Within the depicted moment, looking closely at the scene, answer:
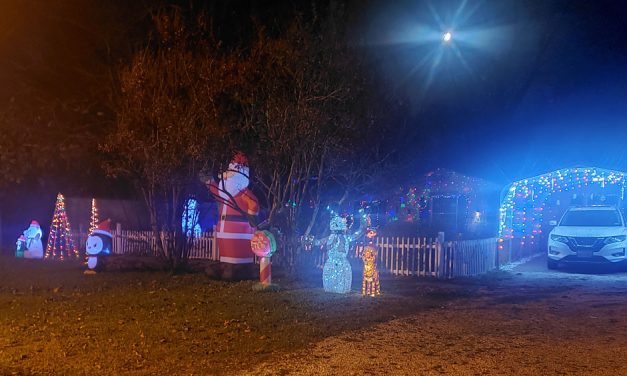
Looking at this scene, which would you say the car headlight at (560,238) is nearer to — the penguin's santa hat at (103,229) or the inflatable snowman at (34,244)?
the penguin's santa hat at (103,229)

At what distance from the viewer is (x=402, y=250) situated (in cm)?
1467

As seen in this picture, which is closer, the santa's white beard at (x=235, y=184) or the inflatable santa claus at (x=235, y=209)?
the inflatable santa claus at (x=235, y=209)

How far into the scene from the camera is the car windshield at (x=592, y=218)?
54.6 feet

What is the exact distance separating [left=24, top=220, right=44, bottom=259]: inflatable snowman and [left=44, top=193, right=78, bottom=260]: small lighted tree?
0.98 feet

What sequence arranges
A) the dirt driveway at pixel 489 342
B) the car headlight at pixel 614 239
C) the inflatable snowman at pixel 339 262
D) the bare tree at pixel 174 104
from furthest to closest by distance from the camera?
the car headlight at pixel 614 239 → the bare tree at pixel 174 104 → the inflatable snowman at pixel 339 262 → the dirt driveway at pixel 489 342

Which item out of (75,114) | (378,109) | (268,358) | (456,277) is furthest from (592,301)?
(75,114)

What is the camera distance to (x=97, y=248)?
14930 millimetres

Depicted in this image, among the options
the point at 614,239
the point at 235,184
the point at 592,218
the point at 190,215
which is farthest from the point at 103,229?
the point at 592,218

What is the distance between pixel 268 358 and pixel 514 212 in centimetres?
1548

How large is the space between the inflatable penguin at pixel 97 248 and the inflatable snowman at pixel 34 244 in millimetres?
5249

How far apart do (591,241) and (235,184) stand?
932 cm

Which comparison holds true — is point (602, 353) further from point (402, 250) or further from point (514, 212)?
point (514, 212)

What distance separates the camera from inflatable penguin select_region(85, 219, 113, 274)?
1490 cm

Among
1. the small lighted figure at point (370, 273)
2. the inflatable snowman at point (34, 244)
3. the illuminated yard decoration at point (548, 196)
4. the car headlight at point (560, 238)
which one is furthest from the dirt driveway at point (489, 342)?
the inflatable snowman at point (34, 244)
